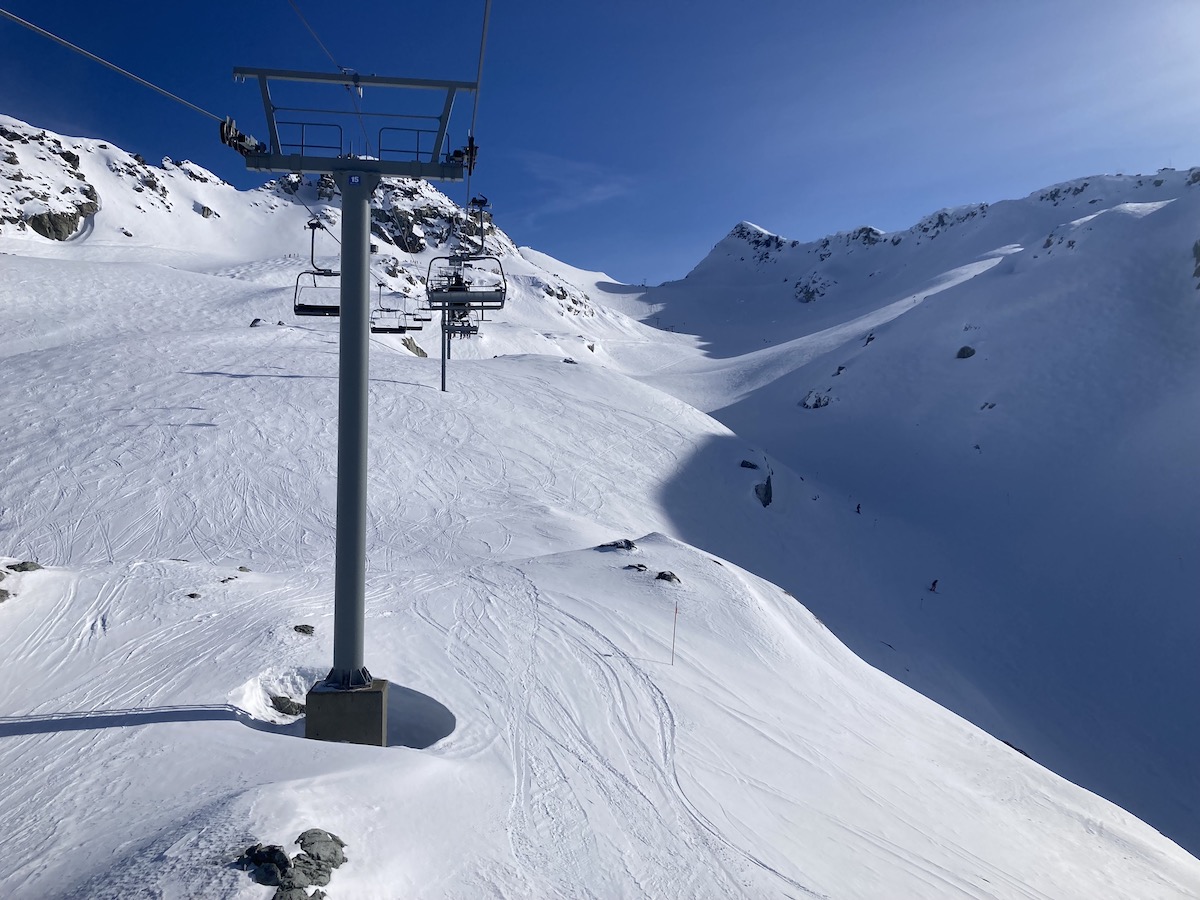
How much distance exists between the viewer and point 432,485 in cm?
2091

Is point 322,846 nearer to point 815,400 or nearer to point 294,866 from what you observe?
point 294,866

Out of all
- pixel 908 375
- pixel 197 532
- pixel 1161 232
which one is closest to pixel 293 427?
pixel 197 532

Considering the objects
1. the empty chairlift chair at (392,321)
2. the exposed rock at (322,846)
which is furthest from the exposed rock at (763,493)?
the exposed rock at (322,846)

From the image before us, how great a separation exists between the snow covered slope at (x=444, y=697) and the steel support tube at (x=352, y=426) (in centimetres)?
123

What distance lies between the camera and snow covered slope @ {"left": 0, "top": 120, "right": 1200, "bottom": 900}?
591cm

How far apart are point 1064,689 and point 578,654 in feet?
60.5

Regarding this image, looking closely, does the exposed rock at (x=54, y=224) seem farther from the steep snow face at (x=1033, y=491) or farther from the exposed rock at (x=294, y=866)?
the exposed rock at (x=294, y=866)

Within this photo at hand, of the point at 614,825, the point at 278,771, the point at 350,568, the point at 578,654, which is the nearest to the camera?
the point at 278,771

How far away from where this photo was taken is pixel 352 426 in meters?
7.67

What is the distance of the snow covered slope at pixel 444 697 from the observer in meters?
5.91

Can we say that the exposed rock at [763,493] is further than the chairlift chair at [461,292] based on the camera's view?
Yes

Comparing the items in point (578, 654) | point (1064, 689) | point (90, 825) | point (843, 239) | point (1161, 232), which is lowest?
point (1064, 689)

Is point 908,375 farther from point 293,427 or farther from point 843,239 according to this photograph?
point 843,239

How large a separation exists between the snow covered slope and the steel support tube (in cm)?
123
